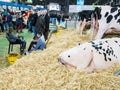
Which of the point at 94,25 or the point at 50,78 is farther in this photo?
the point at 94,25

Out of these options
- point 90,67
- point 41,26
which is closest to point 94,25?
point 41,26

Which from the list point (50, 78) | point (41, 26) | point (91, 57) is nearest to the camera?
point (50, 78)

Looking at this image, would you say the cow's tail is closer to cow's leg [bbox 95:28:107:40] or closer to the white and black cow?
cow's leg [bbox 95:28:107:40]

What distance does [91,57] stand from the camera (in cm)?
636

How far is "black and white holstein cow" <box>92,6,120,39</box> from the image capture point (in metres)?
10.7

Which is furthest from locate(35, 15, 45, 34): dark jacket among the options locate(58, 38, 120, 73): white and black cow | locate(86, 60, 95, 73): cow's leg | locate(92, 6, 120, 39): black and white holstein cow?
locate(86, 60, 95, 73): cow's leg

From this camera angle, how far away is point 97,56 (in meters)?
6.47

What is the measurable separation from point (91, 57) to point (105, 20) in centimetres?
487

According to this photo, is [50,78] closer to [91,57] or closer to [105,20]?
[91,57]

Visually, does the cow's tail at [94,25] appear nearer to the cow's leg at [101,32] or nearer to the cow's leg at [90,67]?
the cow's leg at [101,32]

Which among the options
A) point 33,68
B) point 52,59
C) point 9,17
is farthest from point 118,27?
point 9,17

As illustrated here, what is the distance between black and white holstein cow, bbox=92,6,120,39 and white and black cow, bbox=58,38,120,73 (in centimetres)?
380

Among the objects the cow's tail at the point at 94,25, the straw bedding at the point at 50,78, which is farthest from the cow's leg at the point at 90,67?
the cow's tail at the point at 94,25

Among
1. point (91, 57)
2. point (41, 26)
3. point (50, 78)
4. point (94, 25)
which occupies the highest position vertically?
point (91, 57)
